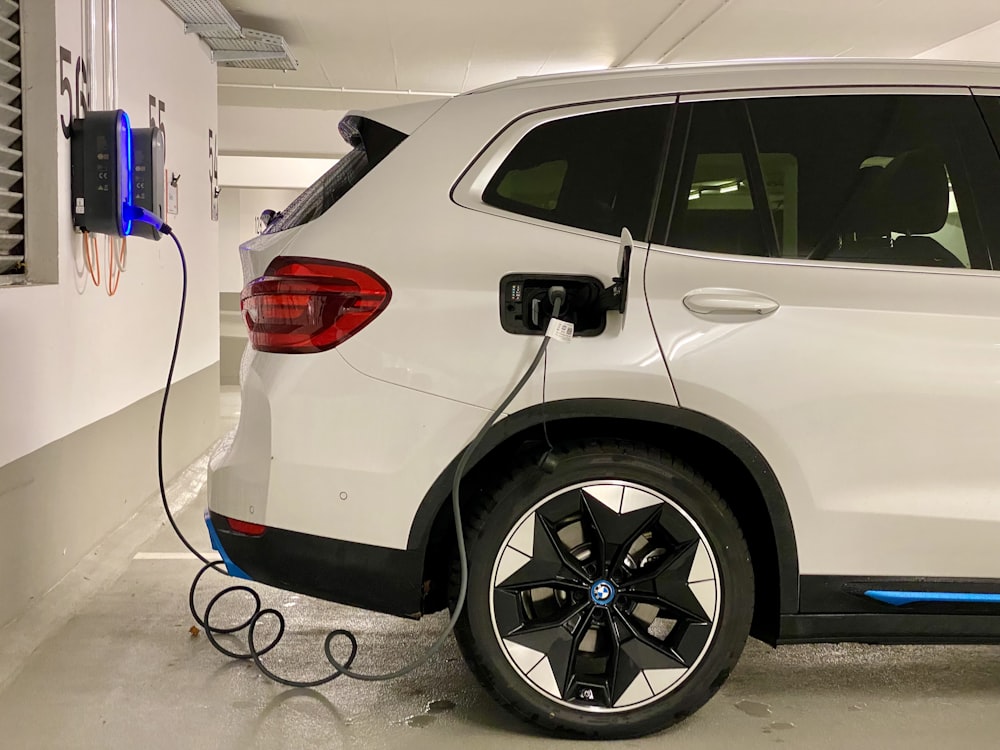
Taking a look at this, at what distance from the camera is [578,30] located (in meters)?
6.93

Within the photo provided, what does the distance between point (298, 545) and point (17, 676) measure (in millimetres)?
1191

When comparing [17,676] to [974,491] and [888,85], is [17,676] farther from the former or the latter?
[888,85]

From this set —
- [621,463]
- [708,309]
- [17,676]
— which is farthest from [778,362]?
[17,676]

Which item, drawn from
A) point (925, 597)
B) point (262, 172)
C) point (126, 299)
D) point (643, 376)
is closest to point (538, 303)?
point (643, 376)

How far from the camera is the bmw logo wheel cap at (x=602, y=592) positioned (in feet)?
7.61

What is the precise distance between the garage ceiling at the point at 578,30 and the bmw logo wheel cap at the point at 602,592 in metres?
4.77

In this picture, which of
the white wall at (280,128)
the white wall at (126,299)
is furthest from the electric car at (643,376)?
the white wall at (280,128)

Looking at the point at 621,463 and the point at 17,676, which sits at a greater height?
the point at 621,463

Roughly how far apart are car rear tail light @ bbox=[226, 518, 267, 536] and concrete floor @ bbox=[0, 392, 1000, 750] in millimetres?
541

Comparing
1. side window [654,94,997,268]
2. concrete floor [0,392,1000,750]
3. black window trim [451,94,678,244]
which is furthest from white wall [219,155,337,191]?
side window [654,94,997,268]

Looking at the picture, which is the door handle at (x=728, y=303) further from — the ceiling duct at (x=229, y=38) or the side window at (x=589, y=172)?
the ceiling duct at (x=229, y=38)

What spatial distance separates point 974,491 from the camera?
226 cm

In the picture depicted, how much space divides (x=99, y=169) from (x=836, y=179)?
2.83 m

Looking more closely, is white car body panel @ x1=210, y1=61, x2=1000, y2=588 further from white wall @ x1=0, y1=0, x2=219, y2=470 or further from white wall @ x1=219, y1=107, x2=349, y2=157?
white wall @ x1=219, y1=107, x2=349, y2=157
